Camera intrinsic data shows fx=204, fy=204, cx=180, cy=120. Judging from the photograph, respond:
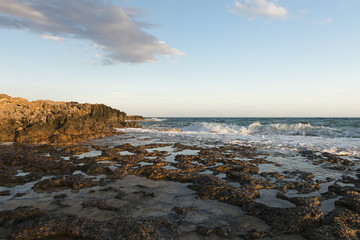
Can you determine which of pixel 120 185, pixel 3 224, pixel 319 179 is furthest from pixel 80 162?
pixel 319 179

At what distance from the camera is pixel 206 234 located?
11.4ft

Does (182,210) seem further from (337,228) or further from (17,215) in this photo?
(17,215)

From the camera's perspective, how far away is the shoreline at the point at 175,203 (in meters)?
3.51

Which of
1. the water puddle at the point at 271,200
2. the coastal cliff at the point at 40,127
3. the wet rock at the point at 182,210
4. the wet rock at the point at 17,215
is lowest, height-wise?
the water puddle at the point at 271,200

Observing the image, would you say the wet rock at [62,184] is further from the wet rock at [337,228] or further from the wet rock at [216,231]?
the wet rock at [337,228]

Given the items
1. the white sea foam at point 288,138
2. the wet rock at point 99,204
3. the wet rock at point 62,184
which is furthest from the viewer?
the white sea foam at point 288,138

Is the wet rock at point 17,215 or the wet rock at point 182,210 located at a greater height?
the wet rock at point 17,215

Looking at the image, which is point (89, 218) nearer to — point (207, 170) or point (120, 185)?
point (120, 185)

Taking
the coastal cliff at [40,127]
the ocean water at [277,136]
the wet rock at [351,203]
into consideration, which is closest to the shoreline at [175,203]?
the wet rock at [351,203]

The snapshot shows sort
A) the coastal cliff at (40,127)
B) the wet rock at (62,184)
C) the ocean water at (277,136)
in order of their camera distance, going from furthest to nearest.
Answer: the coastal cliff at (40,127)
the ocean water at (277,136)
the wet rock at (62,184)

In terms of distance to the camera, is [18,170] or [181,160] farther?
[181,160]

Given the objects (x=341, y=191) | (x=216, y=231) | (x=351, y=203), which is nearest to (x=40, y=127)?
(x=216, y=231)

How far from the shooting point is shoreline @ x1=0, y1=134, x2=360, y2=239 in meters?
3.51

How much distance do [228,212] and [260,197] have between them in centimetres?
131
